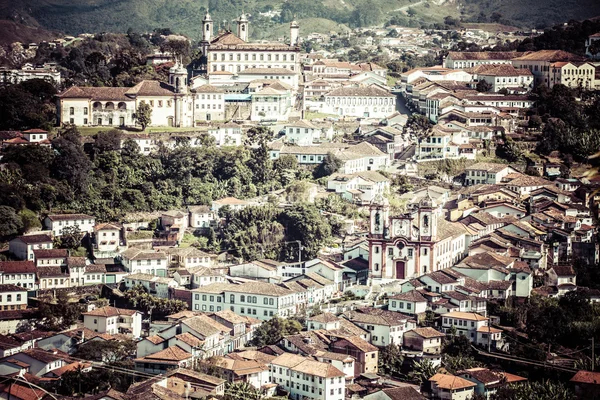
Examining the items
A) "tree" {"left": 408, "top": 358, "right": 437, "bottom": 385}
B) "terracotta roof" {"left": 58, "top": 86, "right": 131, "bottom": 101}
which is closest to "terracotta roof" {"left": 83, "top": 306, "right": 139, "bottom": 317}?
"tree" {"left": 408, "top": 358, "right": 437, "bottom": 385}

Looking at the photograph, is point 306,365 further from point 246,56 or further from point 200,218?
point 246,56

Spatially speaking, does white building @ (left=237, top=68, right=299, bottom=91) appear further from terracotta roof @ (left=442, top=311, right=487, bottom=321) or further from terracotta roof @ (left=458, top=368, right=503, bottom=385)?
terracotta roof @ (left=458, top=368, right=503, bottom=385)

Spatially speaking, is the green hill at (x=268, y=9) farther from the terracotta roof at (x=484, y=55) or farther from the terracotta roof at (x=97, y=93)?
the terracotta roof at (x=97, y=93)

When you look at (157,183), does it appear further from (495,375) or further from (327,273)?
(495,375)

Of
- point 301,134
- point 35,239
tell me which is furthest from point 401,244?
point 35,239

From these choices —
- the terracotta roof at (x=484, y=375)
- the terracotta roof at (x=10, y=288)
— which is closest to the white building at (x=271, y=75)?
the terracotta roof at (x=10, y=288)
